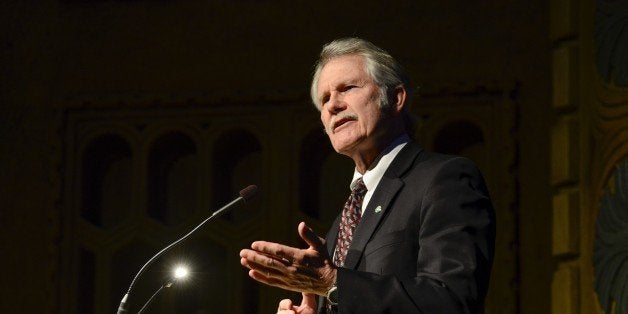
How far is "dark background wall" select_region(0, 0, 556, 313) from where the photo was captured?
15.8ft

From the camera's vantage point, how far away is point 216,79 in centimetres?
515

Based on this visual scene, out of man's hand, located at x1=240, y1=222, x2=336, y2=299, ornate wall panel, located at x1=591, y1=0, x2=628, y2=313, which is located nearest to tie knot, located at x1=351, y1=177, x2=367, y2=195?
man's hand, located at x1=240, y1=222, x2=336, y2=299

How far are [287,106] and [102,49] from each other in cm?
82

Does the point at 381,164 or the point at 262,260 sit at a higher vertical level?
the point at 381,164

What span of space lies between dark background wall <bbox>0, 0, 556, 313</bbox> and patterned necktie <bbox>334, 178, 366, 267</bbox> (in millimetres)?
1771

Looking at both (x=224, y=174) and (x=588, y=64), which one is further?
(x=224, y=174)

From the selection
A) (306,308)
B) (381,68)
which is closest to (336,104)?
(381,68)

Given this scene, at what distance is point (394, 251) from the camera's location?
8.91ft

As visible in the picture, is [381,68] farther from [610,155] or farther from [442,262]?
[610,155]

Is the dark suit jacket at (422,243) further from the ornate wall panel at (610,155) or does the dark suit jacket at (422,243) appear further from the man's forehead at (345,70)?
the ornate wall panel at (610,155)

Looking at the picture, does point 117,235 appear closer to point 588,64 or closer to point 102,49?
point 102,49

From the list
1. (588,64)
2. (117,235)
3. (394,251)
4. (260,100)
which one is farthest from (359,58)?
(117,235)

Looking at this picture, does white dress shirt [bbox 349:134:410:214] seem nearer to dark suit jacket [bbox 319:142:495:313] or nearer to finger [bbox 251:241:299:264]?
dark suit jacket [bbox 319:142:495:313]

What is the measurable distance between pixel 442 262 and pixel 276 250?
1.12ft
